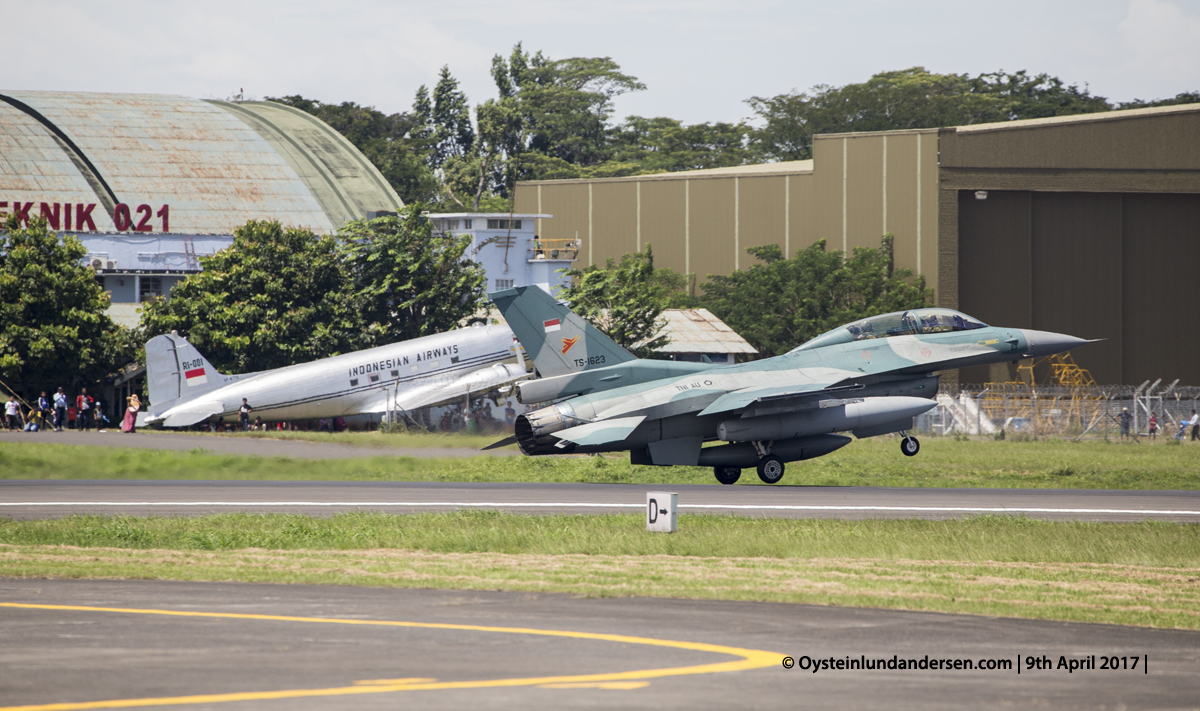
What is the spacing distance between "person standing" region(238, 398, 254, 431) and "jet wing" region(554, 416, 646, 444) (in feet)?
63.2

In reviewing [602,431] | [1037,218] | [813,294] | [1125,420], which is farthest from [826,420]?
[1037,218]

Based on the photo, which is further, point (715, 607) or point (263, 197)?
point (263, 197)

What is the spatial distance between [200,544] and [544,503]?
965 centimetres

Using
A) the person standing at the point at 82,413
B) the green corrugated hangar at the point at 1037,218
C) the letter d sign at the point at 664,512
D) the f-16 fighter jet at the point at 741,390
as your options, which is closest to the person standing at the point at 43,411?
the person standing at the point at 82,413

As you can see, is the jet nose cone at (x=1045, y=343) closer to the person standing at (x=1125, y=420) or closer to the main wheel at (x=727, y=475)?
the main wheel at (x=727, y=475)

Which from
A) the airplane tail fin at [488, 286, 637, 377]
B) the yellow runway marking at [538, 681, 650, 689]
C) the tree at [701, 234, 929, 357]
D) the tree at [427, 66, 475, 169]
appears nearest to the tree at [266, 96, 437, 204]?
the tree at [427, 66, 475, 169]

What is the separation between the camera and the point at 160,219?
250 feet

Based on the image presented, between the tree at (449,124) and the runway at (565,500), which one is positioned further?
the tree at (449,124)

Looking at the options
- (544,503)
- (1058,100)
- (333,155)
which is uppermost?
(1058,100)

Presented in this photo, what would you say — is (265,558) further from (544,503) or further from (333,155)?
(333,155)

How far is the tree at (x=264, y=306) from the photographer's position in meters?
56.0

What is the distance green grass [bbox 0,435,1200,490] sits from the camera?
33.7m

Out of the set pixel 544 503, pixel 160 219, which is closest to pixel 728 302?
pixel 160 219

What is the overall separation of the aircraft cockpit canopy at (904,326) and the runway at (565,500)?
4.35 meters
